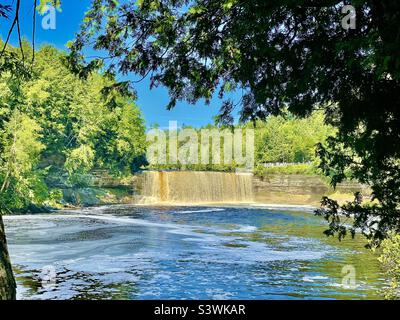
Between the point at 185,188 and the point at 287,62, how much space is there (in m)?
42.0

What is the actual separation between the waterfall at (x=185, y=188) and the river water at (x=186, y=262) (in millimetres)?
→ 19897

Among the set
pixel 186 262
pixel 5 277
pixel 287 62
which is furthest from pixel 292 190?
pixel 5 277

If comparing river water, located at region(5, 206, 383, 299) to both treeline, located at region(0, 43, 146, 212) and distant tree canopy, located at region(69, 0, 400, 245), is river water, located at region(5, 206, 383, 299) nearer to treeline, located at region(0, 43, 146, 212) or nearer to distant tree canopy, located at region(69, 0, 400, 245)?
distant tree canopy, located at region(69, 0, 400, 245)

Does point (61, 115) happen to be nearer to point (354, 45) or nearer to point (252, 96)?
point (252, 96)

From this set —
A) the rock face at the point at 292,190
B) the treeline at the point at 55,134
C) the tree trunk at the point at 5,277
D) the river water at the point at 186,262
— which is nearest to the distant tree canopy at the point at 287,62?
the tree trunk at the point at 5,277

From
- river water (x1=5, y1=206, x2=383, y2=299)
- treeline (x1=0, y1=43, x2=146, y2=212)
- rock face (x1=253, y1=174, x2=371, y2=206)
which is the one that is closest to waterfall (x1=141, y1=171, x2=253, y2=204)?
rock face (x1=253, y1=174, x2=371, y2=206)

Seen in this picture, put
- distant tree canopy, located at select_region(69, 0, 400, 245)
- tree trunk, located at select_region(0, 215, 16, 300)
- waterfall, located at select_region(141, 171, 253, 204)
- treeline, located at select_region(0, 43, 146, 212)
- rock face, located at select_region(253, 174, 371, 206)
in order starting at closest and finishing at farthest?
tree trunk, located at select_region(0, 215, 16, 300)
distant tree canopy, located at select_region(69, 0, 400, 245)
treeline, located at select_region(0, 43, 146, 212)
waterfall, located at select_region(141, 171, 253, 204)
rock face, located at select_region(253, 174, 371, 206)

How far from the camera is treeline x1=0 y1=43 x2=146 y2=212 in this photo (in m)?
31.3

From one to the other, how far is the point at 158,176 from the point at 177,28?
135 feet

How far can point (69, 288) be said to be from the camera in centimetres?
1105

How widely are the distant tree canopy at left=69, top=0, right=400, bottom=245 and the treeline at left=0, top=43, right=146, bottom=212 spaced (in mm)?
24523

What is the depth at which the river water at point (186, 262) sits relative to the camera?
36.0ft

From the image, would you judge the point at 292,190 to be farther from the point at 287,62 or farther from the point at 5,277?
the point at 5,277
